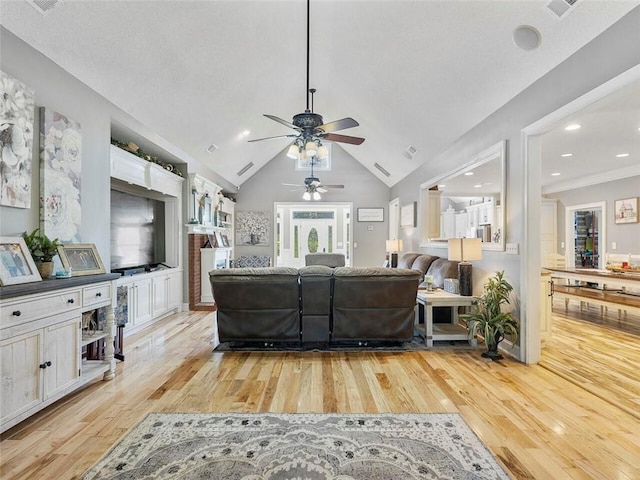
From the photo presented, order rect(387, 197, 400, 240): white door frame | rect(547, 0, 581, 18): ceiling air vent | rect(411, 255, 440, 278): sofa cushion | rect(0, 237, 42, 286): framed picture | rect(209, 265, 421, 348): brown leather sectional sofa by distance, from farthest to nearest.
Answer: rect(387, 197, 400, 240): white door frame
rect(411, 255, 440, 278): sofa cushion
rect(209, 265, 421, 348): brown leather sectional sofa
rect(547, 0, 581, 18): ceiling air vent
rect(0, 237, 42, 286): framed picture

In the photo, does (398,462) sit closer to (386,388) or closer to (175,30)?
(386,388)

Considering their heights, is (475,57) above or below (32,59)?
above

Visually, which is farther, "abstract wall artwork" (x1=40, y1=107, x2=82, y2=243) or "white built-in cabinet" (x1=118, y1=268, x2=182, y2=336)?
"white built-in cabinet" (x1=118, y1=268, x2=182, y2=336)

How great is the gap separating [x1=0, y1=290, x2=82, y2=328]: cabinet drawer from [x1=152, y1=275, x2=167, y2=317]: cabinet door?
249cm

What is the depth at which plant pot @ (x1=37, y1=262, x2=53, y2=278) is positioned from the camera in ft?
7.95

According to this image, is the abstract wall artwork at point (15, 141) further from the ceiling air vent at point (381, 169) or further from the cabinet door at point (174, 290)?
the ceiling air vent at point (381, 169)

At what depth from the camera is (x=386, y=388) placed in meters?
2.71

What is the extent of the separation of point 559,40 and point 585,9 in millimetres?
307

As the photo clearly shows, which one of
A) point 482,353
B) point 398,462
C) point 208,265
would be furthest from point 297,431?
point 208,265

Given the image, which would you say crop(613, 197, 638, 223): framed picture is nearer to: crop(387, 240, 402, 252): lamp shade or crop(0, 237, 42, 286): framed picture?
crop(387, 240, 402, 252): lamp shade

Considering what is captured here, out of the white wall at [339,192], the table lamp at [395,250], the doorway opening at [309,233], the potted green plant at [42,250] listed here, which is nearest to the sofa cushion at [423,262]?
the table lamp at [395,250]

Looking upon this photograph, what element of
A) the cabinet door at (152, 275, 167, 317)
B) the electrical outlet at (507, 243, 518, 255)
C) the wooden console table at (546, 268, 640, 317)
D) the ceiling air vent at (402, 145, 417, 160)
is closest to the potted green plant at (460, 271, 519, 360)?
the electrical outlet at (507, 243, 518, 255)

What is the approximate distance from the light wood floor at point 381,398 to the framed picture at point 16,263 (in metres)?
0.92

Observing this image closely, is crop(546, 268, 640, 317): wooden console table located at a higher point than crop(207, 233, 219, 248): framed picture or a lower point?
lower
